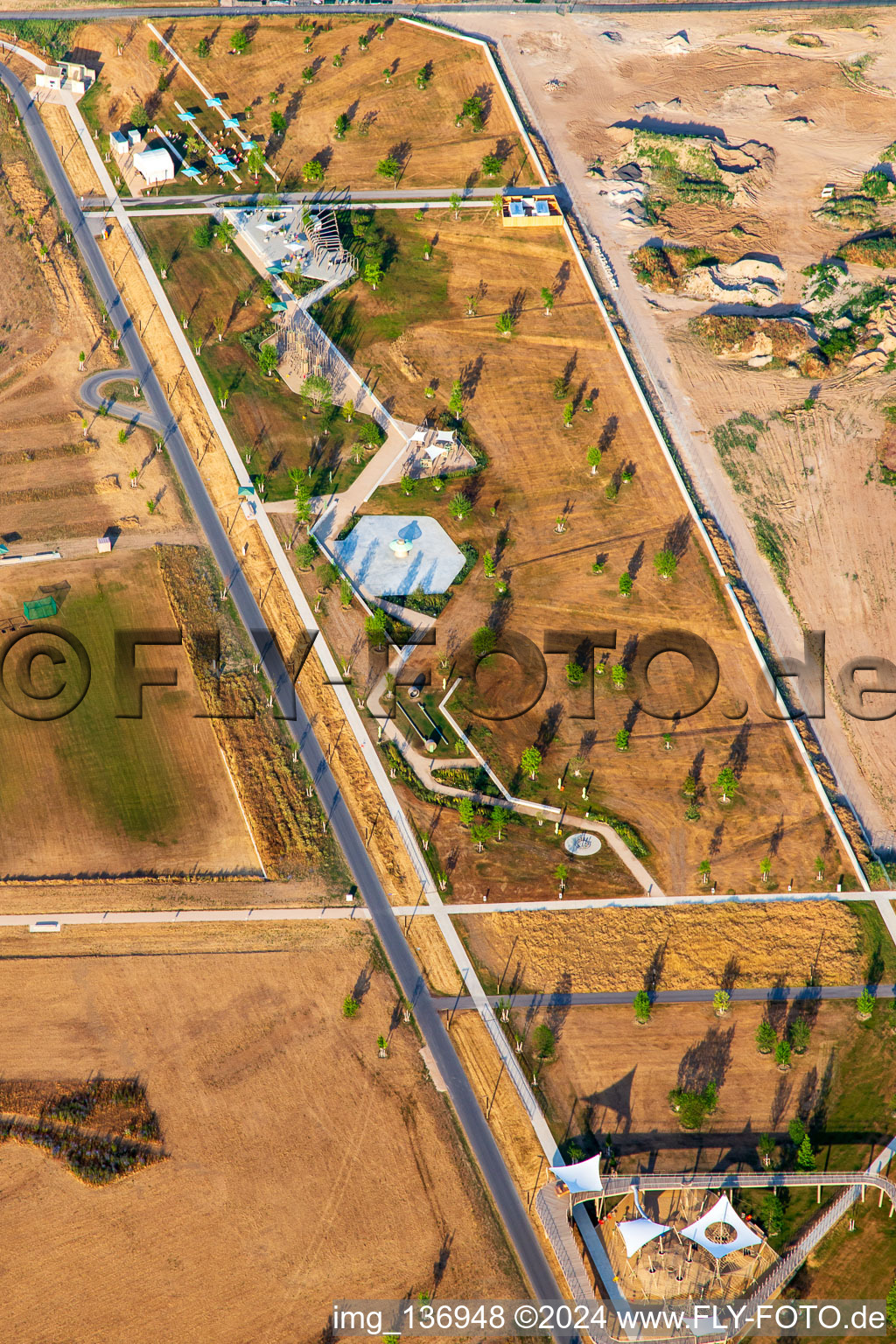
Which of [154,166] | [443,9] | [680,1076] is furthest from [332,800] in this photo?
[443,9]

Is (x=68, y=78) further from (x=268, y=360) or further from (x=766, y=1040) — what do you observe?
(x=766, y=1040)

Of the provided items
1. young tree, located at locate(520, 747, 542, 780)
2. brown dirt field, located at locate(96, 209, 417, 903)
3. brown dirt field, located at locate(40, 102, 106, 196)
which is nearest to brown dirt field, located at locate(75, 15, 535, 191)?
brown dirt field, located at locate(40, 102, 106, 196)

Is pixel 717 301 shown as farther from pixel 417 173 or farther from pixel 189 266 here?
pixel 189 266

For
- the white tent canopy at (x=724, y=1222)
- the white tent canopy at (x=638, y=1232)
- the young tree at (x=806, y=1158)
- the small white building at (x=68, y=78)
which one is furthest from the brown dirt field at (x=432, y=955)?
the small white building at (x=68, y=78)

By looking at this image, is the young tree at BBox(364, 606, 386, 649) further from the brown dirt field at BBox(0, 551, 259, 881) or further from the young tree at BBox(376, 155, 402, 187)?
the young tree at BBox(376, 155, 402, 187)

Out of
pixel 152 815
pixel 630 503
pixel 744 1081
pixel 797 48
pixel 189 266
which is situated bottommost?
pixel 744 1081

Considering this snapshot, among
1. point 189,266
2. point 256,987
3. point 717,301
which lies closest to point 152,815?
point 256,987
